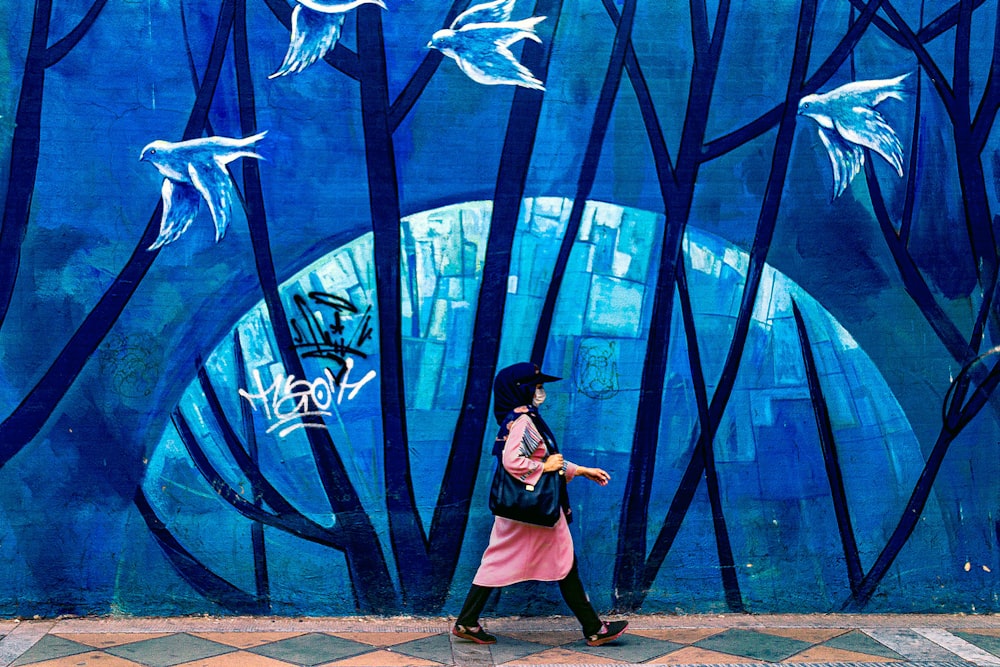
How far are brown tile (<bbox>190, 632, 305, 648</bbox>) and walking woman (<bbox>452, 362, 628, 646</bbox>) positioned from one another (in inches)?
40.5

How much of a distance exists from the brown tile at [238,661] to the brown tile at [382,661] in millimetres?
276

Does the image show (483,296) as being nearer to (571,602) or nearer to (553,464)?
(553,464)

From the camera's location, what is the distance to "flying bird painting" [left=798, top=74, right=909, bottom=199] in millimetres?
6516

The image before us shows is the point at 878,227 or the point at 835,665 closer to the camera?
the point at 835,665

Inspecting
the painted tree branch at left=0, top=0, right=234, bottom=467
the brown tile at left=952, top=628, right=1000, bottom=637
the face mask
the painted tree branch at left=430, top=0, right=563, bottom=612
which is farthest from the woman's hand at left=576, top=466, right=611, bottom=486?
the painted tree branch at left=0, top=0, right=234, bottom=467

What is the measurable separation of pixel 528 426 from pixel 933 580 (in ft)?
9.78

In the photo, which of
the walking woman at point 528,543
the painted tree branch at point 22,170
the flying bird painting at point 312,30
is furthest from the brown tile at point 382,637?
the flying bird painting at point 312,30

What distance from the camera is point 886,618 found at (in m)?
6.54

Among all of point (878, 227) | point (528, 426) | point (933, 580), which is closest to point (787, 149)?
point (878, 227)

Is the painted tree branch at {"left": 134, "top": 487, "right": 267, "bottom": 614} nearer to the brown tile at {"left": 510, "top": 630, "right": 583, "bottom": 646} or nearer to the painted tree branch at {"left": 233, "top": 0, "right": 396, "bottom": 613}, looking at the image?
the painted tree branch at {"left": 233, "top": 0, "right": 396, "bottom": 613}

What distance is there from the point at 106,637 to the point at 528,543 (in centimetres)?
243

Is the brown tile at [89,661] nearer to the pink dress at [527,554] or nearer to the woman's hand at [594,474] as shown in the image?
the pink dress at [527,554]

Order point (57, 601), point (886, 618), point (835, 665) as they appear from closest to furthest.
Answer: point (835, 665) → point (57, 601) → point (886, 618)

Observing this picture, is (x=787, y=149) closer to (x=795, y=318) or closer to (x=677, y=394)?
(x=795, y=318)
